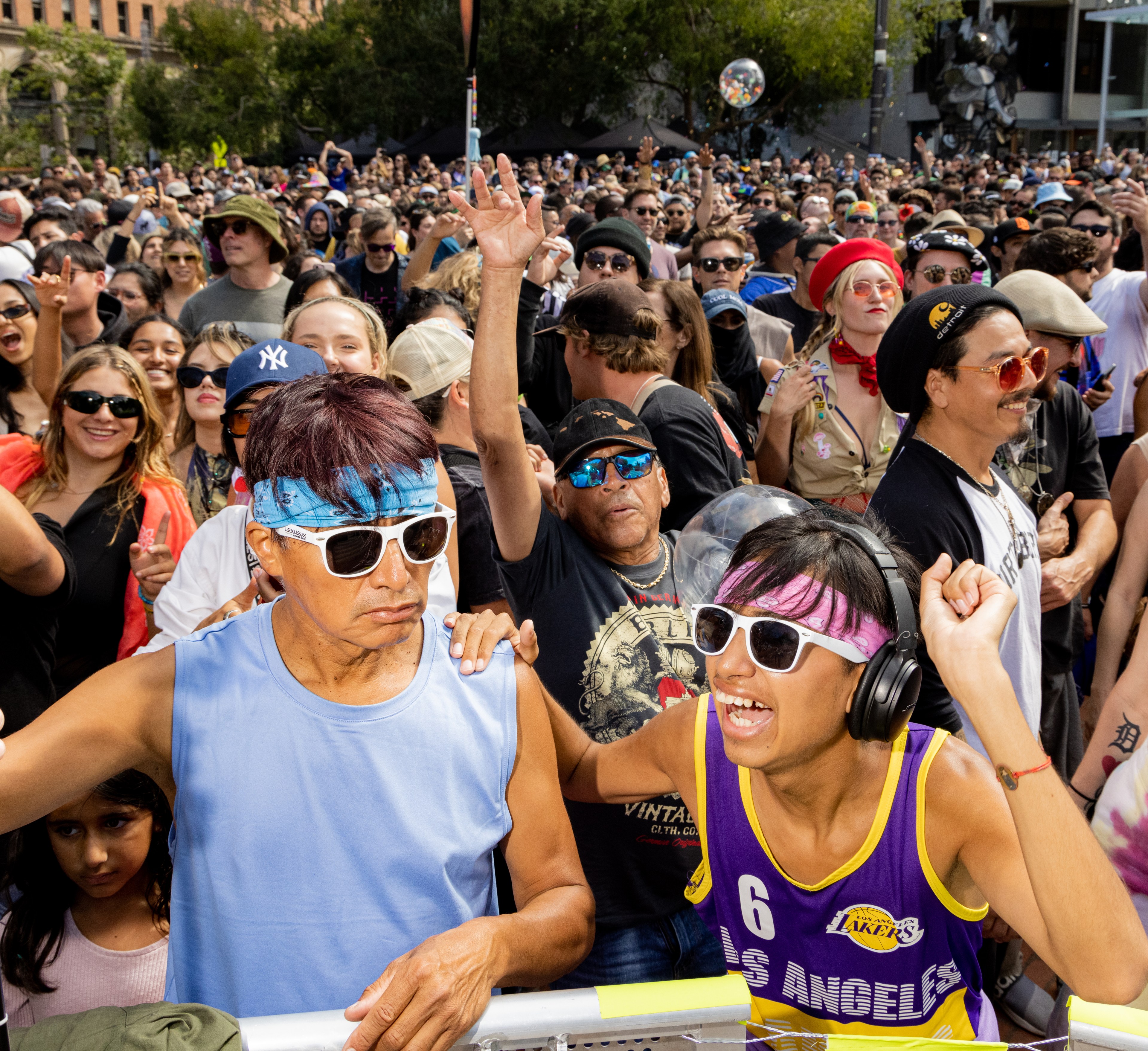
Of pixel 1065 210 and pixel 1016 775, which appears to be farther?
pixel 1065 210

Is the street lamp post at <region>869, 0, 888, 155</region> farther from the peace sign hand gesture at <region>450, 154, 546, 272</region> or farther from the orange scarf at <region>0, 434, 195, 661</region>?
the peace sign hand gesture at <region>450, 154, 546, 272</region>

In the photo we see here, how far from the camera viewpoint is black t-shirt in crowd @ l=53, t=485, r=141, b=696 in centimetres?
331

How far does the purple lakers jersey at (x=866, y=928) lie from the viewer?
1.85 metres

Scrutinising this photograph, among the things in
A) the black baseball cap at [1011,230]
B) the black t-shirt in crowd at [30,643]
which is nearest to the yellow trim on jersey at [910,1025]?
the black t-shirt in crowd at [30,643]

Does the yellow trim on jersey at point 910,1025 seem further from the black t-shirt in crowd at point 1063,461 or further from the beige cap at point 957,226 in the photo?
the beige cap at point 957,226

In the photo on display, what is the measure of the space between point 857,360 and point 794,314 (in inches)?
104

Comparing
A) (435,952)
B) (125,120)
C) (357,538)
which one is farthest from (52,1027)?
(125,120)

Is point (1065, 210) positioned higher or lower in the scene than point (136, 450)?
higher

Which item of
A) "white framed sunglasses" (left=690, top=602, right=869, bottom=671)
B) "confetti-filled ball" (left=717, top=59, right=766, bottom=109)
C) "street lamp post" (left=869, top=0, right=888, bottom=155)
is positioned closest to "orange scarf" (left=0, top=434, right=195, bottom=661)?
"white framed sunglasses" (left=690, top=602, right=869, bottom=671)

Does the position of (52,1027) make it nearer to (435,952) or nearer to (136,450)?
(435,952)

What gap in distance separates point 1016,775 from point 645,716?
1010 millimetres

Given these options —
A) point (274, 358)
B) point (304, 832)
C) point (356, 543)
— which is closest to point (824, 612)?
point (356, 543)

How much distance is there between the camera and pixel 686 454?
11.1 ft

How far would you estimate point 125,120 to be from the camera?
2019 inches
